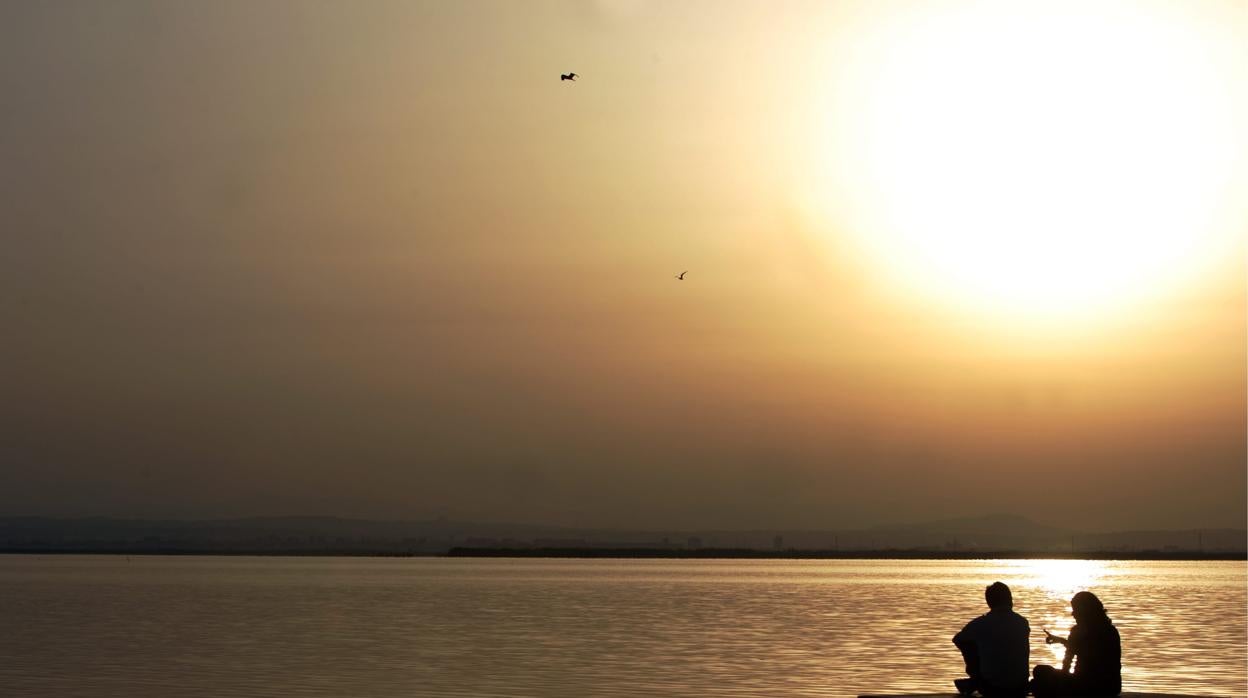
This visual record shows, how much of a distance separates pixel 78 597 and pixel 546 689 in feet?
186

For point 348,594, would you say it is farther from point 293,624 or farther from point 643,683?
point 643,683

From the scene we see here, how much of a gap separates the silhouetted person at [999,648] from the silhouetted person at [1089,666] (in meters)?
0.35

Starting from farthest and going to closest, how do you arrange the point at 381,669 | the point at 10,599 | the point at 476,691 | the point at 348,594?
the point at 348,594 → the point at 10,599 → the point at 381,669 → the point at 476,691

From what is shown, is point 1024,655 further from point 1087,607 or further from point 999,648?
point 1087,607

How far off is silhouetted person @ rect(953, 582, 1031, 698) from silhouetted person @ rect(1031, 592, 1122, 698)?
346 millimetres

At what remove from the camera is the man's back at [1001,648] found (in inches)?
915

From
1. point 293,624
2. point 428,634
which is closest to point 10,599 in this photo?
point 293,624

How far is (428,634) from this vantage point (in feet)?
168

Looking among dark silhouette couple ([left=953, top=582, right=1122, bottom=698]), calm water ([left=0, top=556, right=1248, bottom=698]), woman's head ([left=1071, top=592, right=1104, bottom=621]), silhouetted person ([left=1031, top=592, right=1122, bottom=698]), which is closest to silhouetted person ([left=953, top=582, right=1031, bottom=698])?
dark silhouette couple ([left=953, top=582, right=1122, bottom=698])

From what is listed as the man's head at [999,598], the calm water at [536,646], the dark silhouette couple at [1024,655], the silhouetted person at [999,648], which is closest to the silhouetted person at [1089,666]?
the dark silhouette couple at [1024,655]

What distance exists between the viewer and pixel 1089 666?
23391mm

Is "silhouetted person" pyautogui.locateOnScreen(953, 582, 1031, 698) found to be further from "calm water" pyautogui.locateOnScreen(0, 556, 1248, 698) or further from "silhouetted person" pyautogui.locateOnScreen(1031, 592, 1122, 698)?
"calm water" pyautogui.locateOnScreen(0, 556, 1248, 698)

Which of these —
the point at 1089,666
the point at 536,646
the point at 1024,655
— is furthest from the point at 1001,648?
the point at 536,646

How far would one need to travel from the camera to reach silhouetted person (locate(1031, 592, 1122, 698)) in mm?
23359
